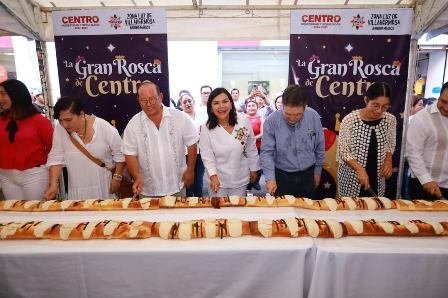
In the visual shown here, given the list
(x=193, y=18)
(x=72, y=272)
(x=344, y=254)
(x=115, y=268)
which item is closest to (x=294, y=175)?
(x=344, y=254)

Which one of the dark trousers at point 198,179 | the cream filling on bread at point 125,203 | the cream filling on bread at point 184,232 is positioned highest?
the cream filling on bread at point 125,203

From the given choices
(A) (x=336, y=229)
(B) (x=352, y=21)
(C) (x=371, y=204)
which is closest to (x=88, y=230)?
(A) (x=336, y=229)

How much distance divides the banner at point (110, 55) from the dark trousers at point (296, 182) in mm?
1826

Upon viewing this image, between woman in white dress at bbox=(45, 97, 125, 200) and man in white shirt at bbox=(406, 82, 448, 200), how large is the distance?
2.21m

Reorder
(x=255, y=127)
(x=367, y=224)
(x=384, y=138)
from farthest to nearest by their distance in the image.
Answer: (x=255, y=127), (x=384, y=138), (x=367, y=224)

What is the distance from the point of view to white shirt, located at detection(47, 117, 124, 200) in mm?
2285

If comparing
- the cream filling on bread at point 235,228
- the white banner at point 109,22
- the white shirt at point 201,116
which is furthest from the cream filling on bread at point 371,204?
the white shirt at point 201,116

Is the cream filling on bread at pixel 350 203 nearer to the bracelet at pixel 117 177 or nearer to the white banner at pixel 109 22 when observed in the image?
the bracelet at pixel 117 177

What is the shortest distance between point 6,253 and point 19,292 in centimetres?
21

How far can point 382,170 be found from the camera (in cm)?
235

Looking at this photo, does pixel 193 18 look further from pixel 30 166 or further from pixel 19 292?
pixel 19 292

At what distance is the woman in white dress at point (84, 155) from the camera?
88.9 inches

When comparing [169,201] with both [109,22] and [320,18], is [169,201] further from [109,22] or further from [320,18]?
[320,18]

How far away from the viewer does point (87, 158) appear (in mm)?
2318
